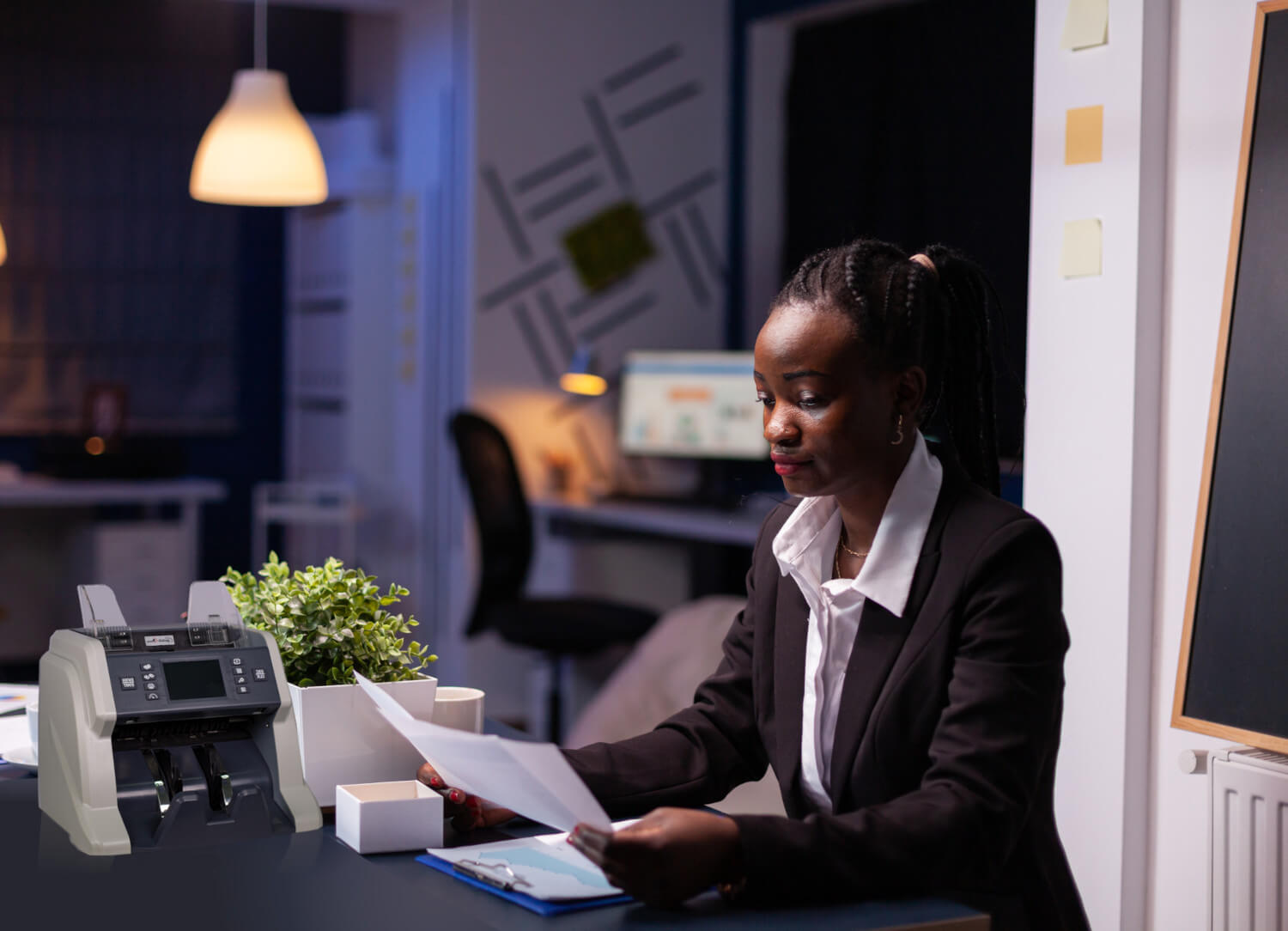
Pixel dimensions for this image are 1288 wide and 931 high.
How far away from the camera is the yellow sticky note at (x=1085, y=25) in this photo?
222 centimetres

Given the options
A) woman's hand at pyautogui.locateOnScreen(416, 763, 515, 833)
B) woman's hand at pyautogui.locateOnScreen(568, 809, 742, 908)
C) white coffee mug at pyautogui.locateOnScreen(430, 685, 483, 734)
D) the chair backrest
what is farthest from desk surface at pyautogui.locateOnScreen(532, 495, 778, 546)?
woman's hand at pyautogui.locateOnScreen(568, 809, 742, 908)

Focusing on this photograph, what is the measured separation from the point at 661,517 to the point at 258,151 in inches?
66.4

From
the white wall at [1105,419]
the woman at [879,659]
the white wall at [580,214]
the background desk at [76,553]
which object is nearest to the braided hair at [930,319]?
the woman at [879,659]

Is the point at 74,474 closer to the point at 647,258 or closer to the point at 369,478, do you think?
the point at 369,478

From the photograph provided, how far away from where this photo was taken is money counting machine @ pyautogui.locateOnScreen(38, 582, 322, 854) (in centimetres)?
136

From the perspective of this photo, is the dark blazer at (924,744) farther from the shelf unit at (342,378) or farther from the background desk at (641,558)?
the shelf unit at (342,378)

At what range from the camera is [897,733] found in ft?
4.61

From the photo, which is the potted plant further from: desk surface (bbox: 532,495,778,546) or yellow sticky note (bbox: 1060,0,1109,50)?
desk surface (bbox: 532,495,778,546)

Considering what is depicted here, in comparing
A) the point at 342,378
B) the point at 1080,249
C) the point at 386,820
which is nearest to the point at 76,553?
the point at 342,378

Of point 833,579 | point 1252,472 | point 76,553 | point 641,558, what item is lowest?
point 76,553

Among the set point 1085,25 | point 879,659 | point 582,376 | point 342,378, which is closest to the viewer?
point 879,659

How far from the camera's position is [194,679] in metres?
1.42

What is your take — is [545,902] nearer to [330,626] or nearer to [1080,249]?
[330,626]

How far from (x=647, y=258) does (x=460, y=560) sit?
134cm
